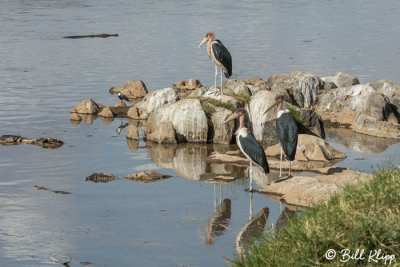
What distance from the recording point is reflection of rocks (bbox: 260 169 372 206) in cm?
1734

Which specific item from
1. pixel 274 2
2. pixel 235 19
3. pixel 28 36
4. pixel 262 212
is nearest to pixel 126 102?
pixel 262 212

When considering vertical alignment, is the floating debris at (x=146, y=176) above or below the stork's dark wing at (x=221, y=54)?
below

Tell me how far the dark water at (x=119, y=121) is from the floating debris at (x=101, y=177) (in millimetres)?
361

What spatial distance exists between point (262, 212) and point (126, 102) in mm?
16232

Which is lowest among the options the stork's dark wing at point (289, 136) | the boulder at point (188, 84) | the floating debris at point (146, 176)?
the floating debris at point (146, 176)

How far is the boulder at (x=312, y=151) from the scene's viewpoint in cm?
2241

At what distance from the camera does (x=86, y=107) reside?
29672mm

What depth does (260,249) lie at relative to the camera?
1147cm

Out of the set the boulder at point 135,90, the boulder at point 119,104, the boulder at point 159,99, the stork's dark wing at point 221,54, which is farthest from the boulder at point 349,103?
the boulder at point 135,90

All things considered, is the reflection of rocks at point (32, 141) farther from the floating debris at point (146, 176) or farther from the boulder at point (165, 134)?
the floating debris at point (146, 176)

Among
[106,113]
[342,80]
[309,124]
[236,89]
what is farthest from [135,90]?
[309,124]

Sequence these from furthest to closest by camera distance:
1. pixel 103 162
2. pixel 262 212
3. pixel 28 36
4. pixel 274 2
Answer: pixel 274 2 < pixel 28 36 < pixel 103 162 < pixel 262 212

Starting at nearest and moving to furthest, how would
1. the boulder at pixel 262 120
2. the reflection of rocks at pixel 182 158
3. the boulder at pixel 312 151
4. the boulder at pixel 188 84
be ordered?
the reflection of rocks at pixel 182 158 < the boulder at pixel 312 151 < the boulder at pixel 262 120 < the boulder at pixel 188 84

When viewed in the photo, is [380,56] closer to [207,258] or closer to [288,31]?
[288,31]
